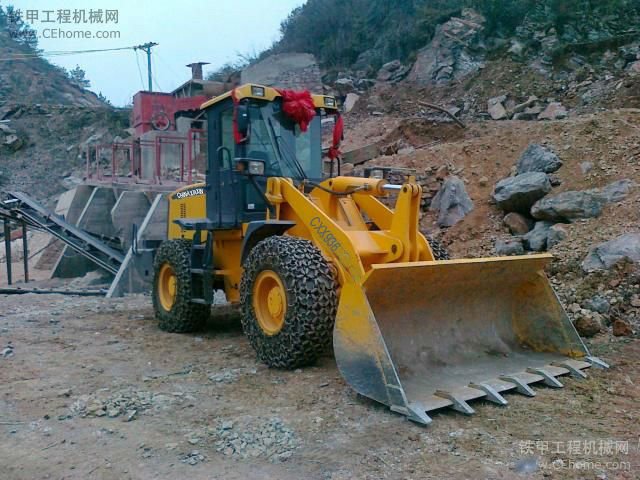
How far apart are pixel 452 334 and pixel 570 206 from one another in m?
4.47

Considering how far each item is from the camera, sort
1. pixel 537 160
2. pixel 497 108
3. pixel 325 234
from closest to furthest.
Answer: pixel 325 234
pixel 537 160
pixel 497 108

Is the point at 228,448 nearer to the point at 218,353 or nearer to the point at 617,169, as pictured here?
the point at 218,353

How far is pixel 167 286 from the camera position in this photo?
7688 millimetres

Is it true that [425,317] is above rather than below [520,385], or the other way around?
above

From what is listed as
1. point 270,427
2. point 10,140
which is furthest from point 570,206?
point 10,140

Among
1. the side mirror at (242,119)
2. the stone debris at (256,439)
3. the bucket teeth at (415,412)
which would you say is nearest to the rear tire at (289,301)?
the stone debris at (256,439)

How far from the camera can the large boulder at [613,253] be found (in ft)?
23.6

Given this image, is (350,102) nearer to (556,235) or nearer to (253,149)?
(556,235)

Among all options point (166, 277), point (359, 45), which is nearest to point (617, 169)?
point (166, 277)

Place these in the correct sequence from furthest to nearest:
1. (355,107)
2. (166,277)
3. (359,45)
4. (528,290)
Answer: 1. (359,45)
2. (355,107)
3. (166,277)
4. (528,290)

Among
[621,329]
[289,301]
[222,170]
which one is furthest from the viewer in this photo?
[222,170]

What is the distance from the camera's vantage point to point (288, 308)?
203 inches

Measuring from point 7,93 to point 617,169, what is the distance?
128 ft

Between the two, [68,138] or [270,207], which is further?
[68,138]
